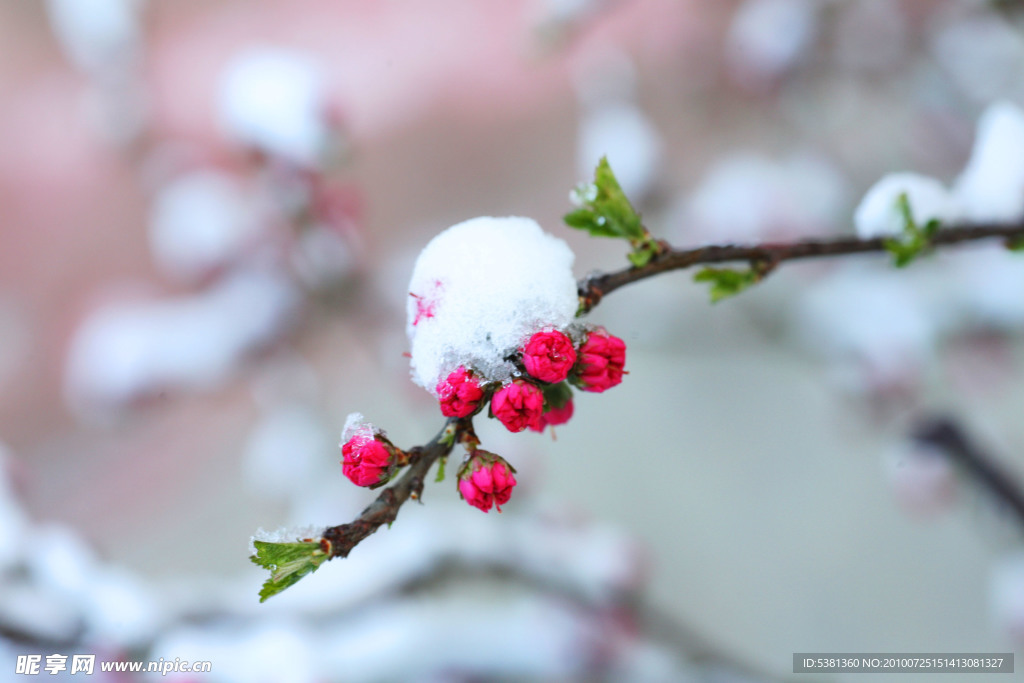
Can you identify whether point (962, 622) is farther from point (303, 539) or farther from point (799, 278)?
point (303, 539)

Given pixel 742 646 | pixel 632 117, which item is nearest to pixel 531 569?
pixel 742 646

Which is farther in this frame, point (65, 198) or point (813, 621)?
point (65, 198)

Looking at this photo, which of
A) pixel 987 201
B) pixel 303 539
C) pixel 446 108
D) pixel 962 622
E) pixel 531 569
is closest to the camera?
pixel 303 539

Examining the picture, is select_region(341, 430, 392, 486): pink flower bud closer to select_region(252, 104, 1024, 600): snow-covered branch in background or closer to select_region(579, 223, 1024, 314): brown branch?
select_region(252, 104, 1024, 600): snow-covered branch in background

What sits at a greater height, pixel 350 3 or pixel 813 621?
pixel 350 3

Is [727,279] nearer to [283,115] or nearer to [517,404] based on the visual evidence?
[517,404]

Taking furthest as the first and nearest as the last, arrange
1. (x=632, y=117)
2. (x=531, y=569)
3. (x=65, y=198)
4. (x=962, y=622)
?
(x=65, y=198), (x=632, y=117), (x=962, y=622), (x=531, y=569)

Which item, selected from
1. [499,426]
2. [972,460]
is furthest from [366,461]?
[972,460]
